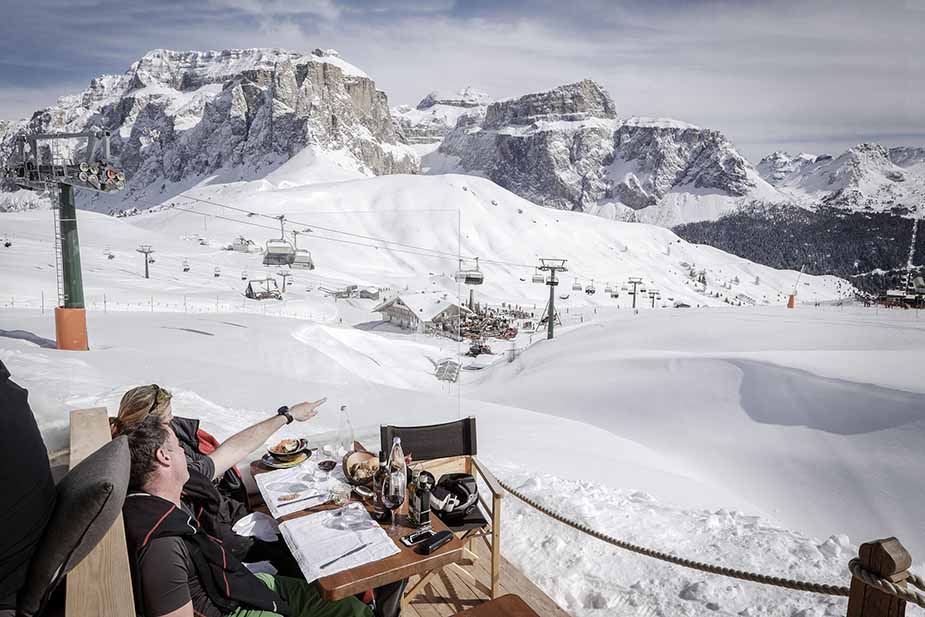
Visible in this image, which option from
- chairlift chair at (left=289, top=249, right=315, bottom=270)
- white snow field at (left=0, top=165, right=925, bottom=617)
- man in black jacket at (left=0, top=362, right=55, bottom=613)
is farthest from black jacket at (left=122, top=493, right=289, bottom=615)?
chairlift chair at (left=289, top=249, right=315, bottom=270)

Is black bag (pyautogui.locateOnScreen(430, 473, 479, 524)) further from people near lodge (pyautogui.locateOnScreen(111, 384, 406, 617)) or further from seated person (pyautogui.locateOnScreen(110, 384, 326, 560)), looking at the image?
seated person (pyautogui.locateOnScreen(110, 384, 326, 560))

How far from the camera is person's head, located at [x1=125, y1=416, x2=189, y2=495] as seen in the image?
6.53ft

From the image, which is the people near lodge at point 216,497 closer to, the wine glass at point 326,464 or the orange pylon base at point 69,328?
the wine glass at point 326,464

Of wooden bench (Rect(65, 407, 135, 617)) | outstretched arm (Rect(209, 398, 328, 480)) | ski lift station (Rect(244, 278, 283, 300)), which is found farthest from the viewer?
ski lift station (Rect(244, 278, 283, 300))

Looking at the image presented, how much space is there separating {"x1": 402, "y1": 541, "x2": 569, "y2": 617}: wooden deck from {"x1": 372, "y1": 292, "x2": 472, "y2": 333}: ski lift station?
33217 mm

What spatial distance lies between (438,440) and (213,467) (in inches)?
59.8

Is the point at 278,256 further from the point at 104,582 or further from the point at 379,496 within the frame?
the point at 104,582

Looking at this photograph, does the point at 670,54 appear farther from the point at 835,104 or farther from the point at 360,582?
the point at 360,582

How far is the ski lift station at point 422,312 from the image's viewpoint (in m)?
37.4

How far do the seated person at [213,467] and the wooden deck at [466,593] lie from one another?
99cm

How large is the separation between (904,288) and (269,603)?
27.7 meters

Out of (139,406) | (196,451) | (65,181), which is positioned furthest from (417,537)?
(65,181)

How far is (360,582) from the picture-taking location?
85.8 inches

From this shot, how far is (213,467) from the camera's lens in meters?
2.97
